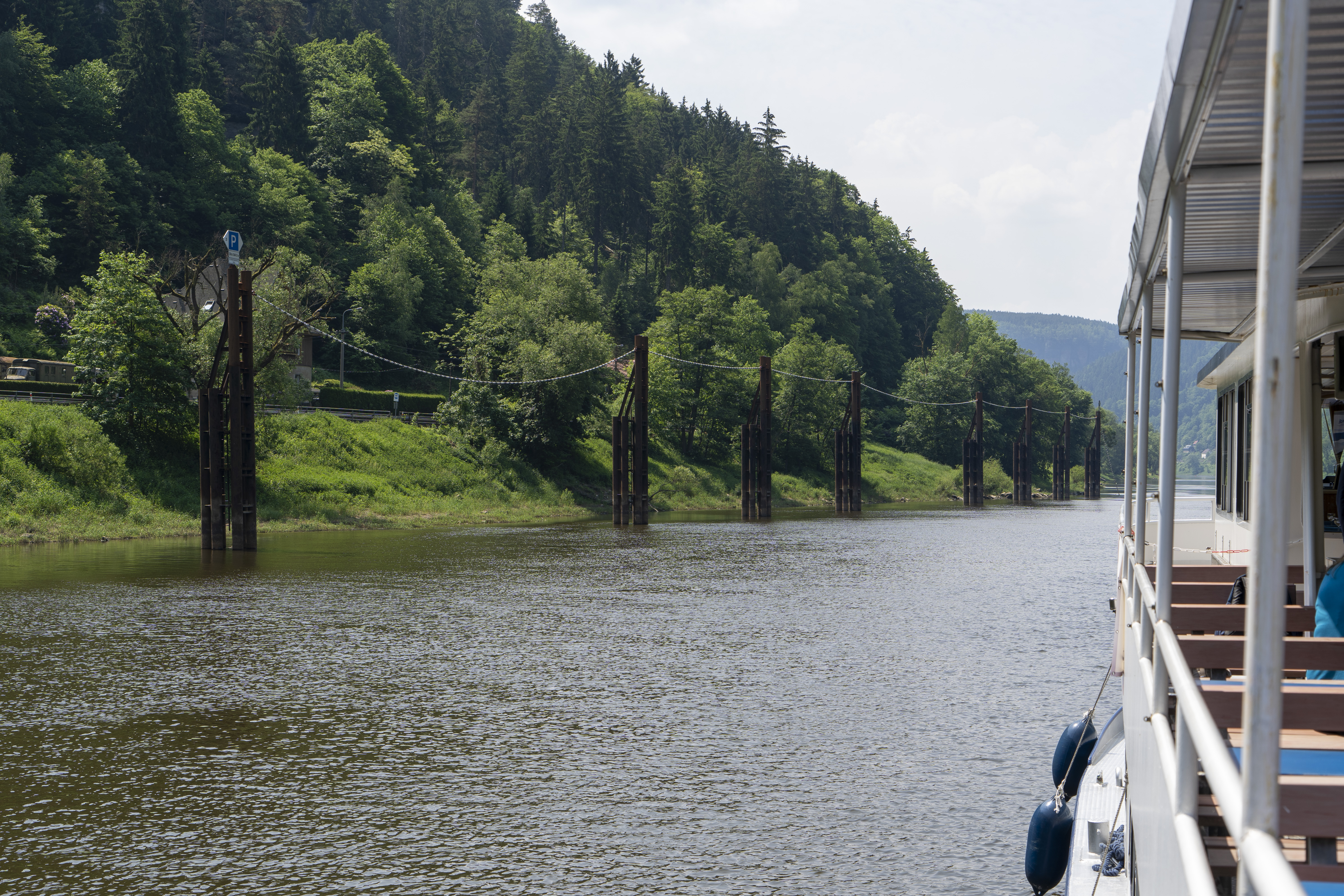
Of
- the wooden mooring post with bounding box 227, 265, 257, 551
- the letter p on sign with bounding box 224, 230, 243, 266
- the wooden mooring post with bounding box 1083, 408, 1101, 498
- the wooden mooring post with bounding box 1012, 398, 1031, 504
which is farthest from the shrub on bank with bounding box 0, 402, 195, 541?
the wooden mooring post with bounding box 1083, 408, 1101, 498

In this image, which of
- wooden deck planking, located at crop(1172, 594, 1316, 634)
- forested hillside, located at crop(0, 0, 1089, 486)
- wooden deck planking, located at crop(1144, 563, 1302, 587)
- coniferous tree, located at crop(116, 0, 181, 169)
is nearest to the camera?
wooden deck planking, located at crop(1172, 594, 1316, 634)

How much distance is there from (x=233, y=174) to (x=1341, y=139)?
8798 centimetres

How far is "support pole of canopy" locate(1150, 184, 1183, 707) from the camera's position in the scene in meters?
3.90

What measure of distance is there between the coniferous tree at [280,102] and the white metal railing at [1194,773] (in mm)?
99600

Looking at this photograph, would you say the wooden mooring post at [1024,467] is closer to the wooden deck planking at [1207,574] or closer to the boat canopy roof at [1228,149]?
the wooden deck planking at [1207,574]

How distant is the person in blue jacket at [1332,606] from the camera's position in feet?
17.0

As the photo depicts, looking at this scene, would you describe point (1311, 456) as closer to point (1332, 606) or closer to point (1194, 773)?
point (1332, 606)

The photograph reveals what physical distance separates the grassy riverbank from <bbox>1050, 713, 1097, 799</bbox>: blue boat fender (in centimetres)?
3127

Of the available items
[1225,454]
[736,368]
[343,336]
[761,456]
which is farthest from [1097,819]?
[343,336]

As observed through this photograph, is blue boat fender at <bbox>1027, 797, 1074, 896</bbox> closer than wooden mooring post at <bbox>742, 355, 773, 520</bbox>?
Yes

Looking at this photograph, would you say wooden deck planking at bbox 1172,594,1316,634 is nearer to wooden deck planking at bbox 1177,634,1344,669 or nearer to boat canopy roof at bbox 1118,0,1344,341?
wooden deck planking at bbox 1177,634,1344,669

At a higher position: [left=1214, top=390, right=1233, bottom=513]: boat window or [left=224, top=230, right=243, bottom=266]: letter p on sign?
[left=224, top=230, right=243, bottom=266]: letter p on sign

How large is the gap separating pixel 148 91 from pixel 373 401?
3717 cm

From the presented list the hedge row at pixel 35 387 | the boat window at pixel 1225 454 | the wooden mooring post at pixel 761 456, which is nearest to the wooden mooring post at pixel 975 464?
the wooden mooring post at pixel 761 456
